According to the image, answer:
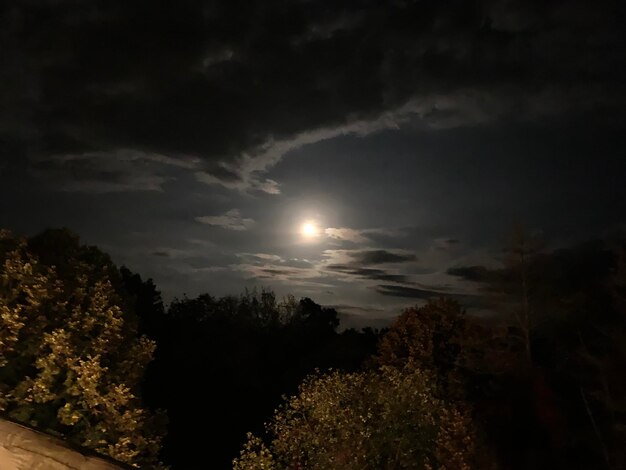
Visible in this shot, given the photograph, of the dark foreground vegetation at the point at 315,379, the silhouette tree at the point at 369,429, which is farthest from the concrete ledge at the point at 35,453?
the silhouette tree at the point at 369,429

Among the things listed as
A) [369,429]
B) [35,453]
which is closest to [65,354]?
[35,453]

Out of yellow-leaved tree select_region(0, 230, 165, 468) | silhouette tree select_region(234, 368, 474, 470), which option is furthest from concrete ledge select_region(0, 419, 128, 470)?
silhouette tree select_region(234, 368, 474, 470)

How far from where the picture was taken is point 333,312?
61375mm

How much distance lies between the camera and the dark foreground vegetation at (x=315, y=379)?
11086mm

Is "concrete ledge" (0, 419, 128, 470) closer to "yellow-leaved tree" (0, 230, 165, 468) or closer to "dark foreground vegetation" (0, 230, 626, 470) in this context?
"dark foreground vegetation" (0, 230, 626, 470)

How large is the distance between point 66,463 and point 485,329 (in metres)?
22.7

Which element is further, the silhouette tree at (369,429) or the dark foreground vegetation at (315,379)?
the silhouette tree at (369,429)

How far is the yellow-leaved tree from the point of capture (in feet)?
34.8

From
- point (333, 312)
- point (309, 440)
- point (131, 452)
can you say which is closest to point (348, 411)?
point (309, 440)

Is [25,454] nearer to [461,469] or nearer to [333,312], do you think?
[461,469]

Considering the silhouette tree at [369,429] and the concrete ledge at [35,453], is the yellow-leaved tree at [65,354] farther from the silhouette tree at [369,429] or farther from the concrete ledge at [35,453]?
the concrete ledge at [35,453]

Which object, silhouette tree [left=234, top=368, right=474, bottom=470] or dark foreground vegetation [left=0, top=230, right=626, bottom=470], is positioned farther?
silhouette tree [left=234, top=368, right=474, bottom=470]

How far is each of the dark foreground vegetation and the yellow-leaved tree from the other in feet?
0.09

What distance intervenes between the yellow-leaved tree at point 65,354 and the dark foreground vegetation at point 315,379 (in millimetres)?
28
